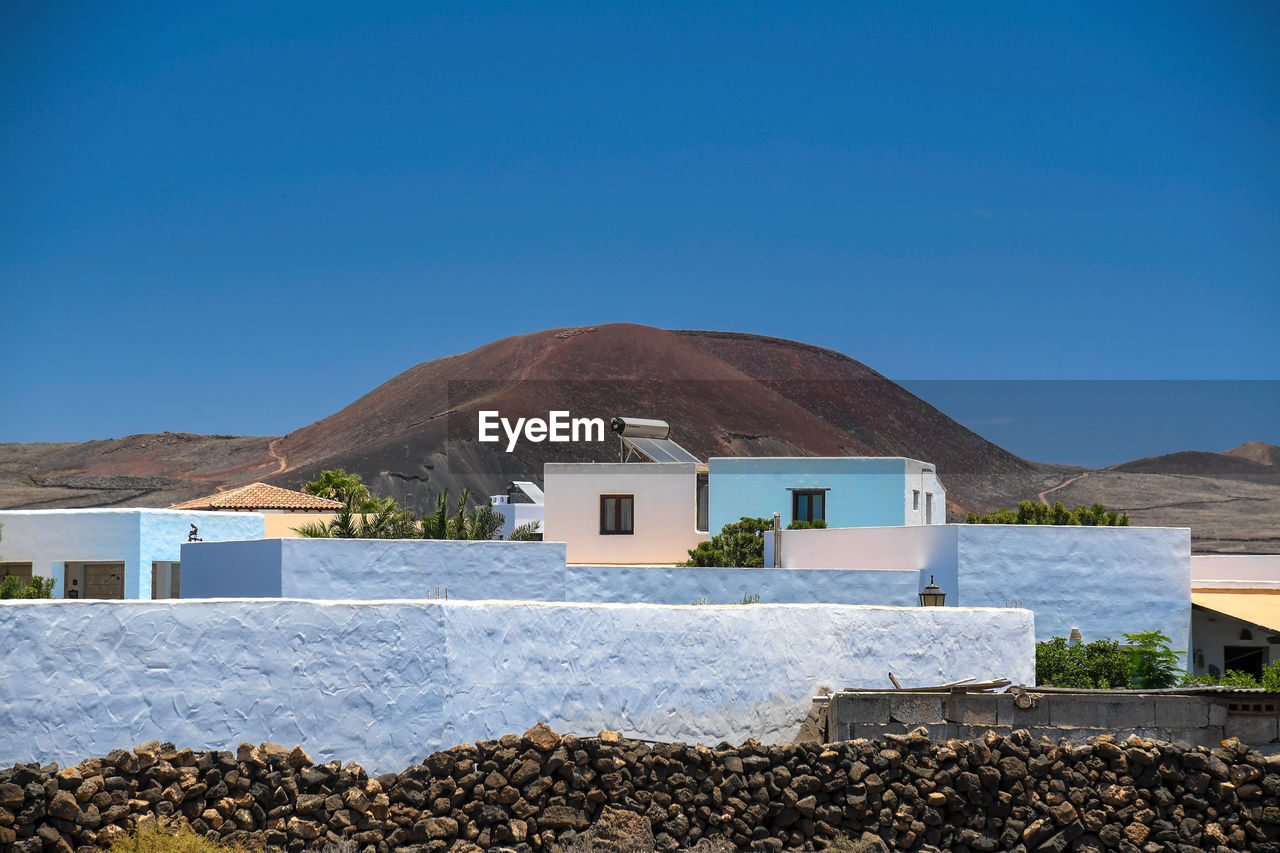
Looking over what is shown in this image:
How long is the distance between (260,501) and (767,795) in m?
29.4

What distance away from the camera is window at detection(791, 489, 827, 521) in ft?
120

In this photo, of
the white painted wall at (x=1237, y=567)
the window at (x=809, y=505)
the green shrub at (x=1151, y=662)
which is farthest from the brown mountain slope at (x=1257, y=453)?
the green shrub at (x=1151, y=662)

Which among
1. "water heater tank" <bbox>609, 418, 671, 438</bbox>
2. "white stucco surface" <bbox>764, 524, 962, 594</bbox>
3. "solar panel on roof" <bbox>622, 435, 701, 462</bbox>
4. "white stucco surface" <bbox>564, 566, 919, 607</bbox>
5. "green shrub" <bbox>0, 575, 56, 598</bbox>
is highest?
"water heater tank" <bbox>609, 418, 671, 438</bbox>

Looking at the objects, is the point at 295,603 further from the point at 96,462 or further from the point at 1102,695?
the point at 96,462

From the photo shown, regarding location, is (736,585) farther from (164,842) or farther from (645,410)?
(645,410)

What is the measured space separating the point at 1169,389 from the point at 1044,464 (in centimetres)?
3293

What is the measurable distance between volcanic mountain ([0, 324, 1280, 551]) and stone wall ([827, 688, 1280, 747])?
281ft

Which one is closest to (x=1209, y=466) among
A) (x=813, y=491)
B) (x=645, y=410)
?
(x=645, y=410)

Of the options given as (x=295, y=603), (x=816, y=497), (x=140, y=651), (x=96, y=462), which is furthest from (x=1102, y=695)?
(x=96, y=462)

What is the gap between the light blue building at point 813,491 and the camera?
3612 cm

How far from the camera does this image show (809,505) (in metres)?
36.6

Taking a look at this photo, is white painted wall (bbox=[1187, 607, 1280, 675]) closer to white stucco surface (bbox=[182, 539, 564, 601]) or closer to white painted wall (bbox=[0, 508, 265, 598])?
white stucco surface (bbox=[182, 539, 564, 601])

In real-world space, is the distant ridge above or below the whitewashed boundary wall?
above

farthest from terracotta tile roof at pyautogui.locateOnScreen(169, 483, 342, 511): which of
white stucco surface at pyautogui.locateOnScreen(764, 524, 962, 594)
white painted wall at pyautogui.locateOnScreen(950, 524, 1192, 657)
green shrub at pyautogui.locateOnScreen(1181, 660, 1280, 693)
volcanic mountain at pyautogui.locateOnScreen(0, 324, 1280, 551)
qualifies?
volcanic mountain at pyautogui.locateOnScreen(0, 324, 1280, 551)
